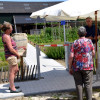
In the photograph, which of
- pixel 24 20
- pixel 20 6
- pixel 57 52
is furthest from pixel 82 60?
pixel 20 6

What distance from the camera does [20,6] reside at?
4156cm

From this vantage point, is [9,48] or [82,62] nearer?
[82,62]

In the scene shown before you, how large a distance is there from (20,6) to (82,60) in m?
38.9

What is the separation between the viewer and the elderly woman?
4156 millimetres

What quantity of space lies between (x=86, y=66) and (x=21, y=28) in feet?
111

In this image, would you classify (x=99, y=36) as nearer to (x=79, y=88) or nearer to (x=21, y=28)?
(x=79, y=88)

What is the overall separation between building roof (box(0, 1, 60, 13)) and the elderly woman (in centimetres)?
3557

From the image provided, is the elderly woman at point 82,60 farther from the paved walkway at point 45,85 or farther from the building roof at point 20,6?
the building roof at point 20,6

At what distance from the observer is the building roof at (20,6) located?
3884cm

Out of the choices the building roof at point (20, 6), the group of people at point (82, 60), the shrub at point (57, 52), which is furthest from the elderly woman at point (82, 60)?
the building roof at point (20, 6)

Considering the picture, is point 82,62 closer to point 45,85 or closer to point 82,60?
point 82,60

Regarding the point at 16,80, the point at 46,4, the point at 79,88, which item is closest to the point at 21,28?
the point at 46,4

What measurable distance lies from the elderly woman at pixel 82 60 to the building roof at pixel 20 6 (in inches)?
1400

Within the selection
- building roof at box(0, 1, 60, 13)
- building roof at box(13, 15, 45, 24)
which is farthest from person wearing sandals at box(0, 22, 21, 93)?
building roof at box(0, 1, 60, 13)
